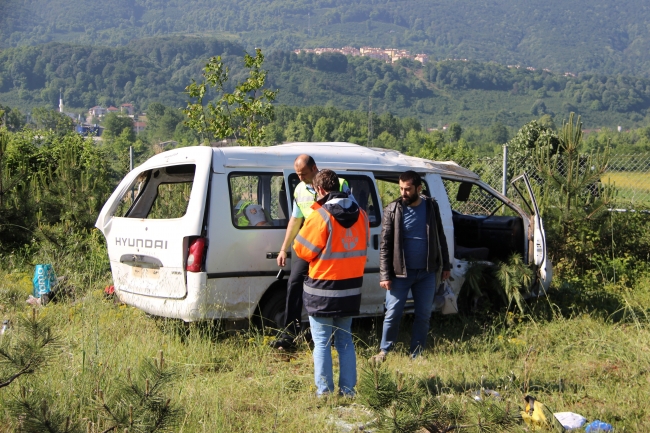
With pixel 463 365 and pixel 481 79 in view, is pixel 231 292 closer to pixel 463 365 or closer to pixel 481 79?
pixel 463 365

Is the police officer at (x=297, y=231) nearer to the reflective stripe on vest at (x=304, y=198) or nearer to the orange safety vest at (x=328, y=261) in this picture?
the reflective stripe on vest at (x=304, y=198)

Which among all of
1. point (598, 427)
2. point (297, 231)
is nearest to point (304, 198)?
point (297, 231)

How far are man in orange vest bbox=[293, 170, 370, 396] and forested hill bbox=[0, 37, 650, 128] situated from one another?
113702 millimetres

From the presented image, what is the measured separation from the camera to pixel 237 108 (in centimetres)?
1373

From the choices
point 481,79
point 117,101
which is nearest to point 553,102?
point 481,79

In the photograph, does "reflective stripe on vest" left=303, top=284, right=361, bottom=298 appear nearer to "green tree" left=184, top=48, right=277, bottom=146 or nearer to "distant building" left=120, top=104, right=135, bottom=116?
"green tree" left=184, top=48, right=277, bottom=146

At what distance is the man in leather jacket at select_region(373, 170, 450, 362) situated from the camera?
6203 mm

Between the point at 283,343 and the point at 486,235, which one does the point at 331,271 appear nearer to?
the point at 283,343

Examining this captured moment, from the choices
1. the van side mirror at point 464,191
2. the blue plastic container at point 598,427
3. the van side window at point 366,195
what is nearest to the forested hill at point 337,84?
the van side mirror at point 464,191

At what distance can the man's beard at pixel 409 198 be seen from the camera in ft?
20.4

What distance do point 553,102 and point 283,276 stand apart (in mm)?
160727

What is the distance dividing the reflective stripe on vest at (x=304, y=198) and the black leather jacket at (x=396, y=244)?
1.69 ft

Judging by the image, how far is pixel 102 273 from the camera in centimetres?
934

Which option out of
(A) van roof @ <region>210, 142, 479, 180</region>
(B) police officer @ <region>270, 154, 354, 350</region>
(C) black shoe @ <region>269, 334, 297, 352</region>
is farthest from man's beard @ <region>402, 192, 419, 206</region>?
(C) black shoe @ <region>269, 334, 297, 352</region>
